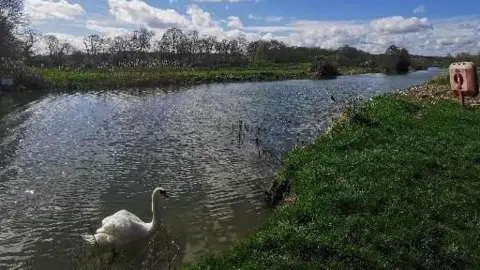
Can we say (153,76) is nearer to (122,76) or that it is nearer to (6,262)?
(122,76)

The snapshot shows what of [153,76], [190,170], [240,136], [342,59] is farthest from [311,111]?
[342,59]

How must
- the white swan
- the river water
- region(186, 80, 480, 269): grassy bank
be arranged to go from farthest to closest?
the river water
the white swan
region(186, 80, 480, 269): grassy bank

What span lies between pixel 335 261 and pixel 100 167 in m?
13.7

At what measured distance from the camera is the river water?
516 inches

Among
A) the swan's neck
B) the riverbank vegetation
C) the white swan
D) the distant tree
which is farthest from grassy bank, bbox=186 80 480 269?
the distant tree

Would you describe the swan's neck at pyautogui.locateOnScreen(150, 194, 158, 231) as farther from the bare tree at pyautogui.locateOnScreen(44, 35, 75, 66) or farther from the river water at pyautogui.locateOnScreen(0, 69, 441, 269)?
the bare tree at pyautogui.locateOnScreen(44, 35, 75, 66)

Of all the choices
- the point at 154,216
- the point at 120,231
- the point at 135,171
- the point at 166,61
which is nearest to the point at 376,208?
the point at 154,216

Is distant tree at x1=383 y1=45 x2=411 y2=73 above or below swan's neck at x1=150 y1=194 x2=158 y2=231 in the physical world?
above

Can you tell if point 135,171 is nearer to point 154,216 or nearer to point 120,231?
point 154,216

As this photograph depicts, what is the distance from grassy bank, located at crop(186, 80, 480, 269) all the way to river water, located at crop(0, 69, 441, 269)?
7.06 ft

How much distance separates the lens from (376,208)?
1143cm

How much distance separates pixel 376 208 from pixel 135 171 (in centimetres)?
1091

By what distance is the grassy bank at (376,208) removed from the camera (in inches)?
360

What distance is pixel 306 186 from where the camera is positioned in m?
13.9
